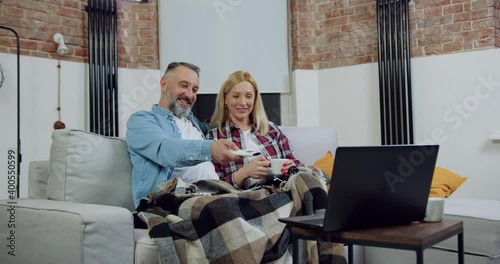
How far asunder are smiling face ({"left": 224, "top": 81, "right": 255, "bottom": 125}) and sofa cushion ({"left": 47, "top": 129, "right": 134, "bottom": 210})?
700mm

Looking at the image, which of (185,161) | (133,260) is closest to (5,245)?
(133,260)

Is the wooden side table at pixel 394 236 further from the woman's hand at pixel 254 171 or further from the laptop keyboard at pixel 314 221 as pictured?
the woman's hand at pixel 254 171

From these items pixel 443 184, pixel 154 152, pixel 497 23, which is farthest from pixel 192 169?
pixel 497 23

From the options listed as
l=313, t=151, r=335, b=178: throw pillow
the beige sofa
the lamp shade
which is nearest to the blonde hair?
l=313, t=151, r=335, b=178: throw pillow

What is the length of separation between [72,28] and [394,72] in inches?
99.7

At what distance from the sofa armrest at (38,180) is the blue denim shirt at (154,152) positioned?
0.38m

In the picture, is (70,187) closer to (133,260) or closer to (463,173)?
(133,260)

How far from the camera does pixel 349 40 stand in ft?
14.1

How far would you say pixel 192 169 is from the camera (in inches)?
88.9

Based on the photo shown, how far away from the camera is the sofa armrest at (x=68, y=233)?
1.55 m

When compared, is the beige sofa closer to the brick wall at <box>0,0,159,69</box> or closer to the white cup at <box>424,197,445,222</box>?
the white cup at <box>424,197,445,222</box>

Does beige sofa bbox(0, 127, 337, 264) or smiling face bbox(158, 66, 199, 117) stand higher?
smiling face bbox(158, 66, 199, 117)

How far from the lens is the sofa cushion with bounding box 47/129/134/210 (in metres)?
1.95

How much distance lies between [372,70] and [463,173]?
3.56ft
